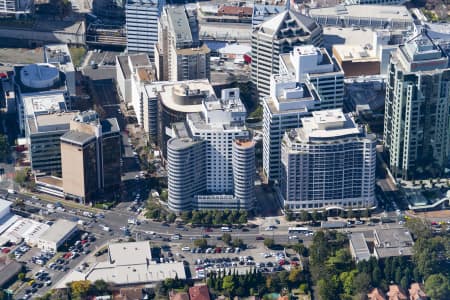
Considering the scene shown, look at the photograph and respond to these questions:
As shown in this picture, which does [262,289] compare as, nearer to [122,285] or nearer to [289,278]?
[289,278]

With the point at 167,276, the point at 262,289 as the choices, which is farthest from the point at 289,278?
the point at 167,276

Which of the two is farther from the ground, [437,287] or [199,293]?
[437,287]

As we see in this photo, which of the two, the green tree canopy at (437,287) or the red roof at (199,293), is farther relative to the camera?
the green tree canopy at (437,287)

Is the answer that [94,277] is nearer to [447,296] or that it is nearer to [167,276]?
[167,276]

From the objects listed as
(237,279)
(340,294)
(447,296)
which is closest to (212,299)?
(237,279)

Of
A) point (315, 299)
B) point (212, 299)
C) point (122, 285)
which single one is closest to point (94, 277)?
point (122, 285)

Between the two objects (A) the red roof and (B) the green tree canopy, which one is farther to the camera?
(B) the green tree canopy
